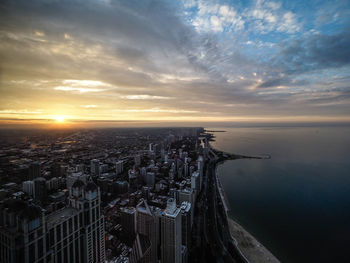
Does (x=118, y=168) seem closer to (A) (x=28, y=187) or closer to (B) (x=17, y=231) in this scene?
(A) (x=28, y=187)

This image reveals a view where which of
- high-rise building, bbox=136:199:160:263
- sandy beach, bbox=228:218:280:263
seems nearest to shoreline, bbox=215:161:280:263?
sandy beach, bbox=228:218:280:263

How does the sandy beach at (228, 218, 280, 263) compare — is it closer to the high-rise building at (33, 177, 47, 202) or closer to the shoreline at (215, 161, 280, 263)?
the shoreline at (215, 161, 280, 263)

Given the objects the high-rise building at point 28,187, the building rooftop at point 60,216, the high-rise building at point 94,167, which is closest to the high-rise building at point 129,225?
the building rooftop at point 60,216

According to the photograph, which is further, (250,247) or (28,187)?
(28,187)

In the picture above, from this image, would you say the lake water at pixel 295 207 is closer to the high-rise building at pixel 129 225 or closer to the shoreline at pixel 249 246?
the shoreline at pixel 249 246

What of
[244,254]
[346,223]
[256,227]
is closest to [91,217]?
Answer: [244,254]

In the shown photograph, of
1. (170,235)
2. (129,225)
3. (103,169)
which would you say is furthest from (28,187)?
(170,235)

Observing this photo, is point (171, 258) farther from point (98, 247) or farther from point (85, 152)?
point (85, 152)
